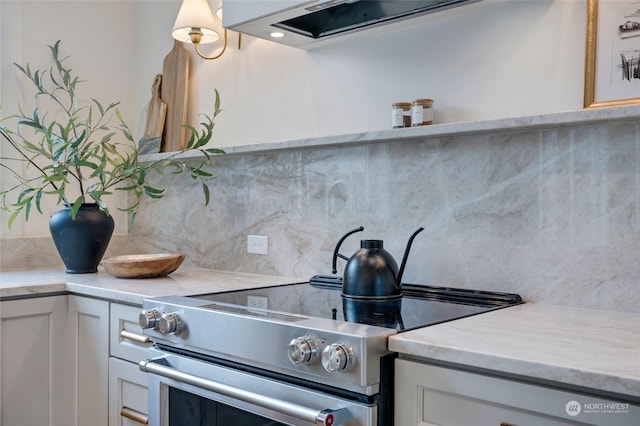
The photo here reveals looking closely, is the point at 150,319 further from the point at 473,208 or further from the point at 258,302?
the point at 473,208

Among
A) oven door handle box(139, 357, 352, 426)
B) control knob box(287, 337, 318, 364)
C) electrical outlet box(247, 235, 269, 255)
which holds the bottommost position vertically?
oven door handle box(139, 357, 352, 426)

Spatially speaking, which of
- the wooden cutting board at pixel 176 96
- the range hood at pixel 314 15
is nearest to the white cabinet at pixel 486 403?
the range hood at pixel 314 15

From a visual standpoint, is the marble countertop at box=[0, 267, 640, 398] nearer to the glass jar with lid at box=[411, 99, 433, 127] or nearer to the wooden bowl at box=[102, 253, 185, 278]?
the wooden bowl at box=[102, 253, 185, 278]

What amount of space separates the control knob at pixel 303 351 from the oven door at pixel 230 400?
76mm

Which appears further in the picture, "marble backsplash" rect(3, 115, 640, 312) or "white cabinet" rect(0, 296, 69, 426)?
"white cabinet" rect(0, 296, 69, 426)

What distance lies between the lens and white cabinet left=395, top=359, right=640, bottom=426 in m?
0.90

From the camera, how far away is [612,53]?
1434 millimetres

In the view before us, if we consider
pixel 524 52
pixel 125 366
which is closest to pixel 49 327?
pixel 125 366

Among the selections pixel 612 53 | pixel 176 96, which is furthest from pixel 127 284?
pixel 612 53

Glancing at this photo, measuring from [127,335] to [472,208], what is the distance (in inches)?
43.9

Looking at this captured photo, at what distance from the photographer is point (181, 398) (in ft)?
4.97

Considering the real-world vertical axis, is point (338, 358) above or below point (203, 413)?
above

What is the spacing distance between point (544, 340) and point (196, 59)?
2.05 meters

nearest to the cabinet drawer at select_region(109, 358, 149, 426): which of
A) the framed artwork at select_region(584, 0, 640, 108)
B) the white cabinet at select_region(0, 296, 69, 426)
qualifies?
the white cabinet at select_region(0, 296, 69, 426)
